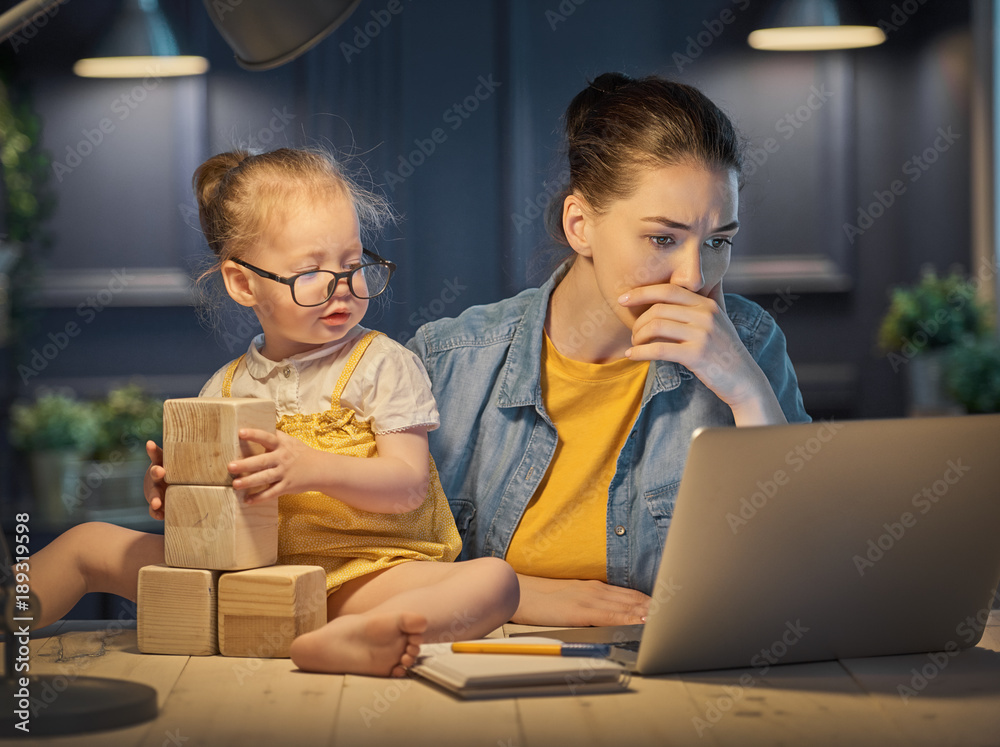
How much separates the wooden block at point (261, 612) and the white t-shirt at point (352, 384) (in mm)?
266

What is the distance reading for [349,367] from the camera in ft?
4.12

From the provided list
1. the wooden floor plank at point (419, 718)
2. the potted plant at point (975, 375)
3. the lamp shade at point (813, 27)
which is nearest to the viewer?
the wooden floor plank at point (419, 718)

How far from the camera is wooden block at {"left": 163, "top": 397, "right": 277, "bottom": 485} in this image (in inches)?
39.4

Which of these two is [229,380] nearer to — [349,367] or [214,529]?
[349,367]

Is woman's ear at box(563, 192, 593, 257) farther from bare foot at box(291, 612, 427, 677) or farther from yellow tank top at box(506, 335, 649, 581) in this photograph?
bare foot at box(291, 612, 427, 677)

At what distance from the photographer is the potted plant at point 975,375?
321 centimetres

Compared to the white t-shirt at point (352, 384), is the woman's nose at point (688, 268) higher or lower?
higher

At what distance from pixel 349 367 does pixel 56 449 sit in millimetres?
2127

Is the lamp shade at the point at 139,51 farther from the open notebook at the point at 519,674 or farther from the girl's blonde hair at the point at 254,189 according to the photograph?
the open notebook at the point at 519,674

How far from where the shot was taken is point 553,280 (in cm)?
163

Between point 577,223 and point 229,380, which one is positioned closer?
point 229,380

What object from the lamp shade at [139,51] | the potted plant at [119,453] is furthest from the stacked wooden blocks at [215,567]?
the lamp shade at [139,51]

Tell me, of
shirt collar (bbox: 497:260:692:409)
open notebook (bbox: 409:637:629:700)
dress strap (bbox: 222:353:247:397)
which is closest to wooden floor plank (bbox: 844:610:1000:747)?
open notebook (bbox: 409:637:629:700)

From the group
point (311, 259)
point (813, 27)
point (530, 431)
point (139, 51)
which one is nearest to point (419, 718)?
Result: point (311, 259)
